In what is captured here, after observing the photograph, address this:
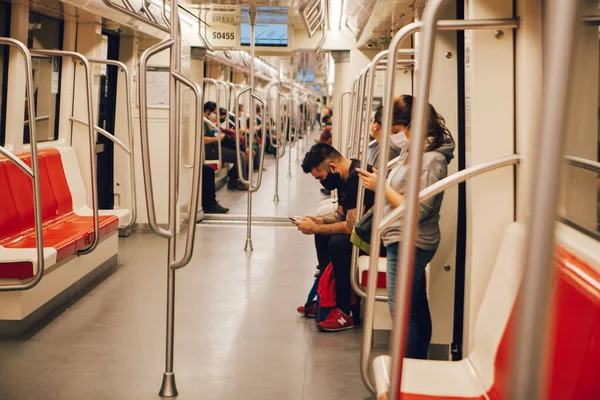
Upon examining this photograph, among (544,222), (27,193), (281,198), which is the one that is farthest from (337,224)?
(281,198)

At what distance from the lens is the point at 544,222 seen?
68 cm

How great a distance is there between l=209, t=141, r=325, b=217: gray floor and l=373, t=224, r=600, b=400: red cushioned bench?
6889mm

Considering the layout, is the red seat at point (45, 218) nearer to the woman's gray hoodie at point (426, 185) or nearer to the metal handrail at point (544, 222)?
the woman's gray hoodie at point (426, 185)

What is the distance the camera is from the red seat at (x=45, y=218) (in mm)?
4594

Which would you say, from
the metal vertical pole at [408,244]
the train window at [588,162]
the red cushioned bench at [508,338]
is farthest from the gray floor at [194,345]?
the metal vertical pole at [408,244]

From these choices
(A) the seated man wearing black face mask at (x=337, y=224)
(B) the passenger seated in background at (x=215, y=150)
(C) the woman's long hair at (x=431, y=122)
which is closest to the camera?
(C) the woman's long hair at (x=431, y=122)

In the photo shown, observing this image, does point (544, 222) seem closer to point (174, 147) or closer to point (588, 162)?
point (588, 162)

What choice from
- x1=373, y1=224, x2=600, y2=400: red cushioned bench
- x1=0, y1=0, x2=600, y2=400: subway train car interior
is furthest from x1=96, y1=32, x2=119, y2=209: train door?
x1=373, y1=224, x2=600, y2=400: red cushioned bench

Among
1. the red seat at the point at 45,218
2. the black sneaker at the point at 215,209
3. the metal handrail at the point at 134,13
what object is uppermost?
the metal handrail at the point at 134,13

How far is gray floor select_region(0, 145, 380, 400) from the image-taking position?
11.5ft

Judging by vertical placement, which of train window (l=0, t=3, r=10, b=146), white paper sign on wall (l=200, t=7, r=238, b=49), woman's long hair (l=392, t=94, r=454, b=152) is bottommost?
woman's long hair (l=392, t=94, r=454, b=152)

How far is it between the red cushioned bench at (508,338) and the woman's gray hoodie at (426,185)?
27.1 inches

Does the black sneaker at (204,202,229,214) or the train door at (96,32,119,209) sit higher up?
the train door at (96,32,119,209)

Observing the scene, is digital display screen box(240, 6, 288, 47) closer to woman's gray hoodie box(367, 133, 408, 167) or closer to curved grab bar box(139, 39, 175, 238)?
woman's gray hoodie box(367, 133, 408, 167)
